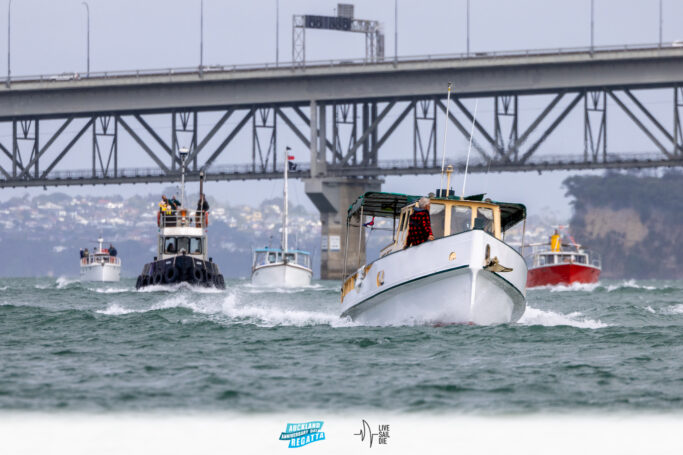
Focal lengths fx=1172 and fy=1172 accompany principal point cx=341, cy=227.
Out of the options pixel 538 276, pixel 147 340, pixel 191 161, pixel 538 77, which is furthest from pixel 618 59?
pixel 147 340

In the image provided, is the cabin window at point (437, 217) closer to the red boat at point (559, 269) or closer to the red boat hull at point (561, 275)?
the red boat at point (559, 269)

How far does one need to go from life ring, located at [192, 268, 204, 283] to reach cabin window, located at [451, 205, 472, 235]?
88.5 ft

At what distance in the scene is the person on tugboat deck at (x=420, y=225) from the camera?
23.0 m

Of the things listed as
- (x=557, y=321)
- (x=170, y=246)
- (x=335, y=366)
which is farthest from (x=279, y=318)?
(x=170, y=246)

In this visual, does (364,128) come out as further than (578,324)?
Yes

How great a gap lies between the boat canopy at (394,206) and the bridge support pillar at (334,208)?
5307cm

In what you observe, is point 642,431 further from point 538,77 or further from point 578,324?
point 538,77

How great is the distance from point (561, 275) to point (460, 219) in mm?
44990

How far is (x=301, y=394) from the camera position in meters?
14.6

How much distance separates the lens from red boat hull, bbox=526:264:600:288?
67.4 m

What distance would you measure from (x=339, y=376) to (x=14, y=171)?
260ft

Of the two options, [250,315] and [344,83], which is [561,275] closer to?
[344,83]

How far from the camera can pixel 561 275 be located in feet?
222

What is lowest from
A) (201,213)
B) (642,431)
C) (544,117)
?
(642,431)
